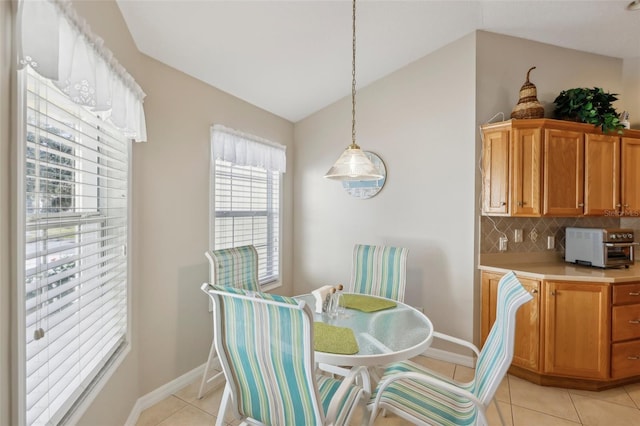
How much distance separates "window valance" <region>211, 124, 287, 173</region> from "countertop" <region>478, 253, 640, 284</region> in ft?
7.44

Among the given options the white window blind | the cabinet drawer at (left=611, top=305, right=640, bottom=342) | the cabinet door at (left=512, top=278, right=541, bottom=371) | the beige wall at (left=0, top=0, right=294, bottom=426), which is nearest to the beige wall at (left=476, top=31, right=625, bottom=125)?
the cabinet door at (left=512, top=278, right=541, bottom=371)

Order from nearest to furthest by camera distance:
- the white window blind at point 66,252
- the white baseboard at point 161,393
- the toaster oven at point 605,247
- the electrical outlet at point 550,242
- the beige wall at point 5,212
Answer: the beige wall at point 5,212
the white window blind at point 66,252
the white baseboard at point 161,393
the toaster oven at point 605,247
the electrical outlet at point 550,242

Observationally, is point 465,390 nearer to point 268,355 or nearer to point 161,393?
point 268,355

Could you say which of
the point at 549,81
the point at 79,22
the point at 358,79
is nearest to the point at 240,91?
the point at 358,79

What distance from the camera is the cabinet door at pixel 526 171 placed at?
2.70m

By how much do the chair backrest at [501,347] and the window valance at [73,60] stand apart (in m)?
1.96

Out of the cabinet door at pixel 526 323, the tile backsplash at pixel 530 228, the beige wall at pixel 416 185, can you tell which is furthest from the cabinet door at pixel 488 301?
the tile backsplash at pixel 530 228

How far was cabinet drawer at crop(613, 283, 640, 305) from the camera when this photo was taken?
2482mm

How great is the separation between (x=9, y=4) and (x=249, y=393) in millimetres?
1631

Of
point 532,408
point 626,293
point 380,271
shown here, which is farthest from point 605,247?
point 380,271

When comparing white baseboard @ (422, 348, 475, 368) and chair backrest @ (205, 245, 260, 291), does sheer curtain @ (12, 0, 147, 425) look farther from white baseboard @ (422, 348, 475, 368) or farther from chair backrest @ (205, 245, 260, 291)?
white baseboard @ (422, 348, 475, 368)

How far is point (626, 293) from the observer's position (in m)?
2.51

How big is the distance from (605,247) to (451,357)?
5.17 feet

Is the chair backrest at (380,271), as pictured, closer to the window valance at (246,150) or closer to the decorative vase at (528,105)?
the window valance at (246,150)
